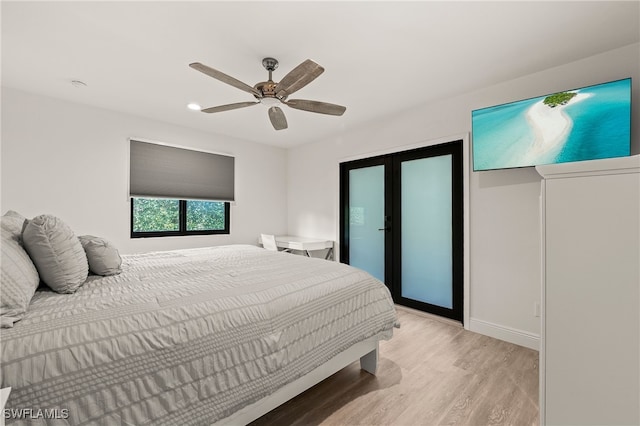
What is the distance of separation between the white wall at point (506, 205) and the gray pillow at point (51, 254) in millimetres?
3186

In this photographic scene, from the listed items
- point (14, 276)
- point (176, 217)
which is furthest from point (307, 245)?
point (14, 276)

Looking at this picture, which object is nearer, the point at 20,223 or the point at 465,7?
the point at 20,223

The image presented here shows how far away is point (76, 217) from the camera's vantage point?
3.07 meters

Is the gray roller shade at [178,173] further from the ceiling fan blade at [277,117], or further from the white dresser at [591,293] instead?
the white dresser at [591,293]

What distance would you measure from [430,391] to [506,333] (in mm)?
1257

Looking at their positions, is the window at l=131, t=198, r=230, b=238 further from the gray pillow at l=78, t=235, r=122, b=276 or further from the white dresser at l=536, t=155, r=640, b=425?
the white dresser at l=536, t=155, r=640, b=425

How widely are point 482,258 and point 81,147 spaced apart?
448cm

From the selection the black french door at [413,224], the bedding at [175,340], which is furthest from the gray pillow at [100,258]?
the black french door at [413,224]

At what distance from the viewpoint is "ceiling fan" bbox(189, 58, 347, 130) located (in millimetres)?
1741

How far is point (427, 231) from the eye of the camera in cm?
327

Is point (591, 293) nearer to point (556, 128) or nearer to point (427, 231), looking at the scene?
point (556, 128)

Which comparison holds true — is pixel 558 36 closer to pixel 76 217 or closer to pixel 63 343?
pixel 63 343

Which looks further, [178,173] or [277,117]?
[178,173]

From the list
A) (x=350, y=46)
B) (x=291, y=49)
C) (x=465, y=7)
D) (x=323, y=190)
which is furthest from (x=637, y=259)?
(x=323, y=190)
